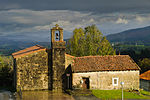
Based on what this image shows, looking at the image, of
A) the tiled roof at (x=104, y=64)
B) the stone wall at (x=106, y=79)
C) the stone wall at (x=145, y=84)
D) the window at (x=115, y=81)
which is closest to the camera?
the stone wall at (x=106, y=79)

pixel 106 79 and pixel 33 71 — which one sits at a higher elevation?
pixel 33 71

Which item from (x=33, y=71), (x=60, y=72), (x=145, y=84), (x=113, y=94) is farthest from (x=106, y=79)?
Result: (x=145, y=84)

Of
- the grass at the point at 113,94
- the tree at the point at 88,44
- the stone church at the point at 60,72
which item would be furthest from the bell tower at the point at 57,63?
the tree at the point at 88,44

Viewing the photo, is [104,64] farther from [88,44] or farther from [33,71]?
[88,44]

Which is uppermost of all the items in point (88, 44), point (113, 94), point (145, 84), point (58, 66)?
point (88, 44)

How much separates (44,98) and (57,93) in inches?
139

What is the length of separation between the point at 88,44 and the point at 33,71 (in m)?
23.1

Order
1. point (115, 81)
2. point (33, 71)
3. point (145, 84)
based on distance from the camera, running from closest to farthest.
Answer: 1. point (33, 71)
2. point (115, 81)
3. point (145, 84)

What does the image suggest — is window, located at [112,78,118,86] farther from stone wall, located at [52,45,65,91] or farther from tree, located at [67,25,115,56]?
tree, located at [67,25,115,56]

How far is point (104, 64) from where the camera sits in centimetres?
3406

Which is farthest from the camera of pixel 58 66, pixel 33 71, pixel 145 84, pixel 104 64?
pixel 145 84

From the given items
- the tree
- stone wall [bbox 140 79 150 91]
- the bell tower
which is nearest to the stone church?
the bell tower

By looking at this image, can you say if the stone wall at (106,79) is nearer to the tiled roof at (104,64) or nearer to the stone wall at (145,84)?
the tiled roof at (104,64)

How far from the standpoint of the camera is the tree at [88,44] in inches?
2076
